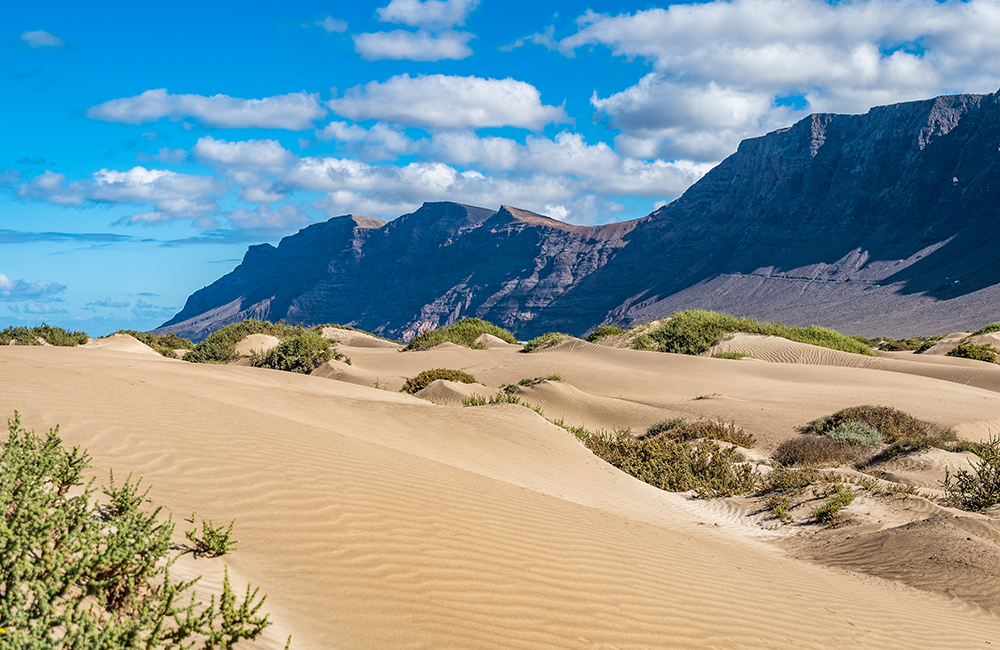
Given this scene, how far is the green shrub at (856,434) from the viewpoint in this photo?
1299cm

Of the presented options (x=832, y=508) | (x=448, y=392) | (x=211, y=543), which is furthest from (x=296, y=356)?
(x=211, y=543)

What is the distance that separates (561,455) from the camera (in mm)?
11953

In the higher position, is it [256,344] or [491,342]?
[491,342]

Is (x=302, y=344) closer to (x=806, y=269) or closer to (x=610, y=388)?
Answer: (x=610, y=388)

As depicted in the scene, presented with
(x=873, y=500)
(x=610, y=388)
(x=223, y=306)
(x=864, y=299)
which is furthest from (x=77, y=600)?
(x=223, y=306)

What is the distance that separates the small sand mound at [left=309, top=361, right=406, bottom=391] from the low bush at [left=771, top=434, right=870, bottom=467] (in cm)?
1164

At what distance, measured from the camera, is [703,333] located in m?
28.8

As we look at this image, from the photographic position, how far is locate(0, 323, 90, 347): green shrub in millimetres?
24891

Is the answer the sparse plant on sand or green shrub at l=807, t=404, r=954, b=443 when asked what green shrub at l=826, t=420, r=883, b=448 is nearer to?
green shrub at l=807, t=404, r=954, b=443

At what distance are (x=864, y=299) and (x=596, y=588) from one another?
3636 inches

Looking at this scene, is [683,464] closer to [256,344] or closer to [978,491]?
[978,491]

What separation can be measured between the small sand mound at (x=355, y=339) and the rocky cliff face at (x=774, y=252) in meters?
58.1

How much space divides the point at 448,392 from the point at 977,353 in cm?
2177

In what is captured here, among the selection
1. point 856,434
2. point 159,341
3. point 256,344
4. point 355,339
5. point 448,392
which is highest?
point 355,339
